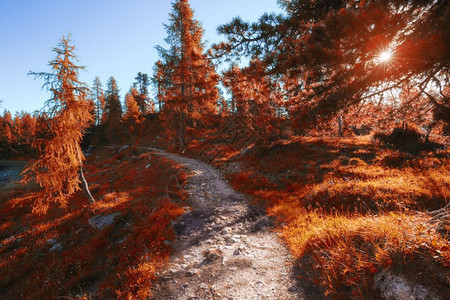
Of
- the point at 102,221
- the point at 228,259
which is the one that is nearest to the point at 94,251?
the point at 102,221

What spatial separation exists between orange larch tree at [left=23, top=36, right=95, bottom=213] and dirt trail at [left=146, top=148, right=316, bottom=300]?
8.13 metres

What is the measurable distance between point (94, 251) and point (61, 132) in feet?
23.0

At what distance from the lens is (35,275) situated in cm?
712

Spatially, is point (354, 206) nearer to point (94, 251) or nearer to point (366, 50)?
point (366, 50)

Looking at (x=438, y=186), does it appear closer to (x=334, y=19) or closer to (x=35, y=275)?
(x=334, y=19)

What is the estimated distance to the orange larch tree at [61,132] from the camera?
10133 millimetres

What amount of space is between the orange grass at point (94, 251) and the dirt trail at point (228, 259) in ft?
1.75

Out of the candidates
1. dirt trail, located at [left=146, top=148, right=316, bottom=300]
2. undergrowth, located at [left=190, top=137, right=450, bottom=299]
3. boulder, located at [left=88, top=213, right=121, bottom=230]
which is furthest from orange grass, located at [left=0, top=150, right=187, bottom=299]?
undergrowth, located at [left=190, top=137, right=450, bottom=299]

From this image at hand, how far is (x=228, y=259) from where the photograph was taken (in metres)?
4.96

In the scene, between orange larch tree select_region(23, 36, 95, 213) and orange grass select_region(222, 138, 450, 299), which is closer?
orange grass select_region(222, 138, 450, 299)

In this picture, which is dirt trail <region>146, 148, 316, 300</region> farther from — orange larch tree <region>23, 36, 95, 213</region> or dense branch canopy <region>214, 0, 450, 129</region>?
orange larch tree <region>23, 36, 95, 213</region>

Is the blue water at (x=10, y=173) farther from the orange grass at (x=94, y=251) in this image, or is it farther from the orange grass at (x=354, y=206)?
the orange grass at (x=354, y=206)

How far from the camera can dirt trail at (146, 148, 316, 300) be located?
3871mm

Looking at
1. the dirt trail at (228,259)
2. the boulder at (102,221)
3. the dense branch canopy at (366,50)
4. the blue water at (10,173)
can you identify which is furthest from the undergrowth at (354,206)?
→ the blue water at (10,173)
